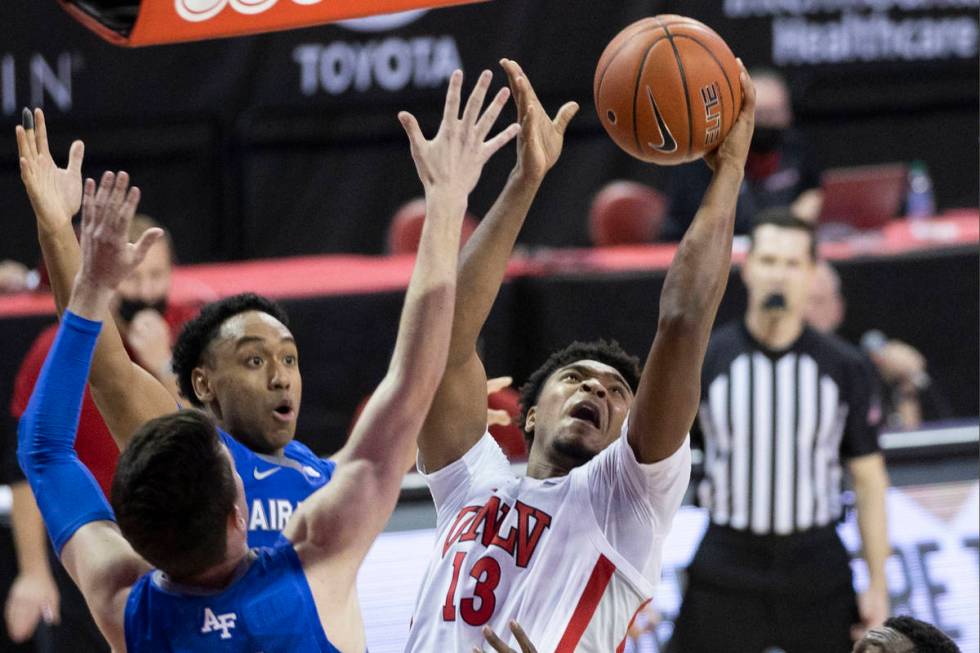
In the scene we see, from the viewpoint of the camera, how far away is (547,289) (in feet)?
23.1

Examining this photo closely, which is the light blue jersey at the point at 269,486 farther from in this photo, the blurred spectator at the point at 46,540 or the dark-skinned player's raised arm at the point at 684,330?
the blurred spectator at the point at 46,540

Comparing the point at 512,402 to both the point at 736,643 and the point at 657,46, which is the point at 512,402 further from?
the point at 657,46

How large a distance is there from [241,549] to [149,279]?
3589 mm

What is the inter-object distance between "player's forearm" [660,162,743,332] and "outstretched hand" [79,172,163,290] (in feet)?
3.72

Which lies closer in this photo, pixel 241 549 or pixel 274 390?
pixel 241 549

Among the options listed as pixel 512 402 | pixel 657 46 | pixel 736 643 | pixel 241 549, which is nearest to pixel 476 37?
pixel 512 402

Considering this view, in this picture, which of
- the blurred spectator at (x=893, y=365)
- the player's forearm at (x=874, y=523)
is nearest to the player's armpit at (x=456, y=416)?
the player's forearm at (x=874, y=523)

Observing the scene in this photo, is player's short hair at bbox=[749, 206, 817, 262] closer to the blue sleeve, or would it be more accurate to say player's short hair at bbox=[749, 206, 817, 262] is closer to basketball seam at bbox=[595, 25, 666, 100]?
basketball seam at bbox=[595, 25, 666, 100]

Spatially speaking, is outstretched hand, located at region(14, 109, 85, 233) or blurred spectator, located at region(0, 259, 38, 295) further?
blurred spectator, located at region(0, 259, 38, 295)

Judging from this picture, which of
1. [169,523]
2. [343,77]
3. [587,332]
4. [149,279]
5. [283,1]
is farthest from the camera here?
[343,77]

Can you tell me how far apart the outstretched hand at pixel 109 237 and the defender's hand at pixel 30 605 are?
341cm

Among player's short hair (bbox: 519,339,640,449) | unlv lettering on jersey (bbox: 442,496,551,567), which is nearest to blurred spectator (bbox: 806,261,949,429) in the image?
player's short hair (bbox: 519,339,640,449)

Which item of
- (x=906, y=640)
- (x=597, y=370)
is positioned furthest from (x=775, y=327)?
(x=597, y=370)

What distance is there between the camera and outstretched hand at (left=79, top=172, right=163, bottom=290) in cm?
295
